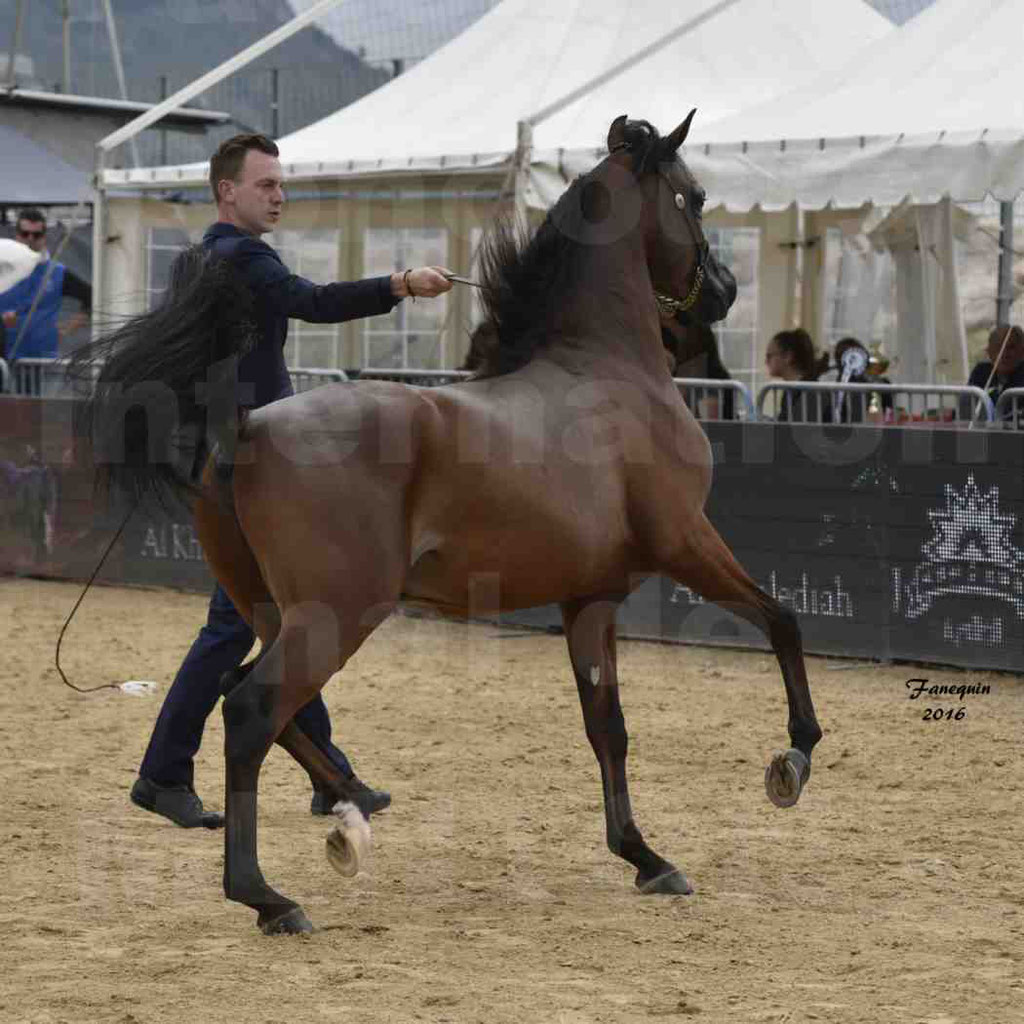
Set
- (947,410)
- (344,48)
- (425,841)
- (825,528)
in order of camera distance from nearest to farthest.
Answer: (425,841)
(825,528)
(947,410)
(344,48)

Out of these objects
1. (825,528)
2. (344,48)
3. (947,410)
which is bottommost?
(825,528)

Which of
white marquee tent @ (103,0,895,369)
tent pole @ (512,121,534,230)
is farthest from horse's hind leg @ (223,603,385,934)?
white marquee tent @ (103,0,895,369)

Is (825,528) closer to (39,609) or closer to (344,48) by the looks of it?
(39,609)

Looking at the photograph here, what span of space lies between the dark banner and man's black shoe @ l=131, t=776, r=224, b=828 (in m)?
3.18

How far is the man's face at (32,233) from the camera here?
531 inches

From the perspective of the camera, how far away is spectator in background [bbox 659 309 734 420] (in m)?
9.64

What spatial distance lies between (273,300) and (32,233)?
9126 mm

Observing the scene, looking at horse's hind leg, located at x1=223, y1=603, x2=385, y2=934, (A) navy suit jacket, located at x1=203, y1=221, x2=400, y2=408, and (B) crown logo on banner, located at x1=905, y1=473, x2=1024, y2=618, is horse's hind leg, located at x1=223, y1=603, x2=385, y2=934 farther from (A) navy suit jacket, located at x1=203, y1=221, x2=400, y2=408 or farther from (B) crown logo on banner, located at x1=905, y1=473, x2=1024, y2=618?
(B) crown logo on banner, located at x1=905, y1=473, x2=1024, y2=618

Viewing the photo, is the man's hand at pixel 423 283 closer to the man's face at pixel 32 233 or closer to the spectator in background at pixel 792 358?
the spectator in background at pixel 792 358

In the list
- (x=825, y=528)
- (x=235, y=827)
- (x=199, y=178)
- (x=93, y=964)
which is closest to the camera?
(x=93, y=964)

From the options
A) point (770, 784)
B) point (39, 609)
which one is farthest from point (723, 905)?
point (39, 609)

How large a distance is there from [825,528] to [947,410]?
47.0 inches

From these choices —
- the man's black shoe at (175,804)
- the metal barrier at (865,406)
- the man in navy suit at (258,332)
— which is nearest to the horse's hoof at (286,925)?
the man in navy suit at (258,332)

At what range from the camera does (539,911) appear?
4.78m
